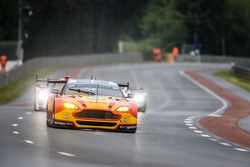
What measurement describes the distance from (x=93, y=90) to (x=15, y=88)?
1190 inches

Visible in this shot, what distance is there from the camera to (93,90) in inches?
832

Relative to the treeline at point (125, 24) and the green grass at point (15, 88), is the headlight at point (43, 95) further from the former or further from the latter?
the treeline at point (125, 24)

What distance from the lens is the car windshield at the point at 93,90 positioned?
68.7 ft

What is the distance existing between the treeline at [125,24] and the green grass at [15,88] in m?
47.7

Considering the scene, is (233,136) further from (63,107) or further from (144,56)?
(144,56)

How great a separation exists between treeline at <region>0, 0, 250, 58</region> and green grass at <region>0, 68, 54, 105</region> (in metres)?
47.7

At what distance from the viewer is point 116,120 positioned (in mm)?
19906

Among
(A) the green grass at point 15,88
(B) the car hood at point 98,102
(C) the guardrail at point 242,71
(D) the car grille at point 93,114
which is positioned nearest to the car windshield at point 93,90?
(B) the car hood at point 98,102

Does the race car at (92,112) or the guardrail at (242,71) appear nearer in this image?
the race car at (92,112)

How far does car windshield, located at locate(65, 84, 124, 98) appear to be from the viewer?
2095 centimetres

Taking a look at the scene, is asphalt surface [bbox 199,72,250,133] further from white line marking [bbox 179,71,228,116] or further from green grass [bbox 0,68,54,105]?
green grass [bbox 0,68,54,105]

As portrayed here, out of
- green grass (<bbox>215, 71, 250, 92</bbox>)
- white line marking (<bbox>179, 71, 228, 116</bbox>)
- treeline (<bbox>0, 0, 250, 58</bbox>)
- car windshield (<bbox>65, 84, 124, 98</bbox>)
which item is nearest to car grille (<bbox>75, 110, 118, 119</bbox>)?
car windshield (<bbox>65, 84, 124, 98</bbox>)

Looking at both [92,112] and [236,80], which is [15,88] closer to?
[236,80]

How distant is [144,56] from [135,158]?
100487 millimetres
